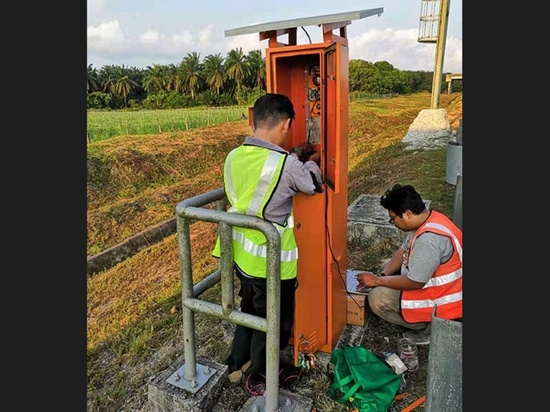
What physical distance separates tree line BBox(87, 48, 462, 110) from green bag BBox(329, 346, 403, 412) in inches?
661

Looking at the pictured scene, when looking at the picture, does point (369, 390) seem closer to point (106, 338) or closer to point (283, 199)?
point (283, 199)

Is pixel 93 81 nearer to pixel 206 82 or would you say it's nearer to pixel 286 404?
pixel 206 82

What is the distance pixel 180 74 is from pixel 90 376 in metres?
22.0

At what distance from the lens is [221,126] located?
15.5 meters

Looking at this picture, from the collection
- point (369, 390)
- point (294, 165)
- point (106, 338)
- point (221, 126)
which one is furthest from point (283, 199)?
point (221, 126)

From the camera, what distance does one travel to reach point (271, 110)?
2.37 metres

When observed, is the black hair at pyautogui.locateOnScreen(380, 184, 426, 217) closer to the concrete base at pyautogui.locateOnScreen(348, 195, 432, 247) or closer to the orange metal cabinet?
the orange metal cabinet

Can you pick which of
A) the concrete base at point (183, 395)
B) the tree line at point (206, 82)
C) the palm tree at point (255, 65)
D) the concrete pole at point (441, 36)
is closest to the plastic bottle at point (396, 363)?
the concrete base at point (183, 395)

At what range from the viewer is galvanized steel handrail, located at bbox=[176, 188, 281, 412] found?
212 centimetres

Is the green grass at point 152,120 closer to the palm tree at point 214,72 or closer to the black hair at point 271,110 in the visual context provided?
the palm tree at point 214,72

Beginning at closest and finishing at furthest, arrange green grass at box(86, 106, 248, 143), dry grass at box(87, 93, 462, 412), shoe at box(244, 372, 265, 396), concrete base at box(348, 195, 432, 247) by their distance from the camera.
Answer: shoe at box(244, 372, 265, 396) < dry grass at box(87, 93, 462, 412) < concrete base at box(348, 195, 432, 247) < green grass at box(86, 106, 248, 143)

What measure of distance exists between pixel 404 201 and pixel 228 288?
59.3 inches

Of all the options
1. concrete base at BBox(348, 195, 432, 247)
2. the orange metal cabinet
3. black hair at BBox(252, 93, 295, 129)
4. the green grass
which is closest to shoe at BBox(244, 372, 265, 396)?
the orange metal cabinet

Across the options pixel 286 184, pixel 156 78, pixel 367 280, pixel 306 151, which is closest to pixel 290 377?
pixel 367 280
